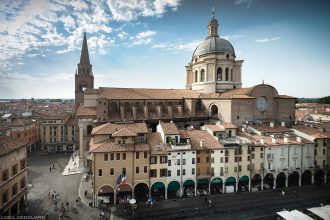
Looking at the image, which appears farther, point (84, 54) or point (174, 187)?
point (84, 54)

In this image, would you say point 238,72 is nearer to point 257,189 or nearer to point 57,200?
point 257,189

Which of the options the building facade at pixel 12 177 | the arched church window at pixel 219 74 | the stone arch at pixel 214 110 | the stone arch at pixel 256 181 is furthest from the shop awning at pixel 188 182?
the arched church window at pixel 219 74

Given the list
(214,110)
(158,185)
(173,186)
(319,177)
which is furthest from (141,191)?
(319,177)

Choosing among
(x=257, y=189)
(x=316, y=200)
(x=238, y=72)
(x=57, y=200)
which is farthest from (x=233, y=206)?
(x=238, y=72)

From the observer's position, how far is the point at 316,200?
107ft

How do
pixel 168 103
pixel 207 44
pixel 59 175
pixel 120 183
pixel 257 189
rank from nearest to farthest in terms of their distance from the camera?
pixel 120 183, pixel 257 189, pixel 59 175, pixel 168 103, pixel 207 44

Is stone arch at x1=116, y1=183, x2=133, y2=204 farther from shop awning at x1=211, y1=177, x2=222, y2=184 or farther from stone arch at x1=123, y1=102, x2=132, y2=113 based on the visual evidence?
stone arch at x1=123, y1=102, x2=132, y2=113

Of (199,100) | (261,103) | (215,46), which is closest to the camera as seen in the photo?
(261,103)

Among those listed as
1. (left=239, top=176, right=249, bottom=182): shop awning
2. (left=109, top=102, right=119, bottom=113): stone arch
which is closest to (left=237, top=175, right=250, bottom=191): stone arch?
(left=239, top=176, right=249, bottom=182): shop awning

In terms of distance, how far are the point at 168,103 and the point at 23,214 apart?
33.0 meters

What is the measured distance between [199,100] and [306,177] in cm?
2656

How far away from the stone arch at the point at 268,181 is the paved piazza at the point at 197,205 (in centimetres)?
167

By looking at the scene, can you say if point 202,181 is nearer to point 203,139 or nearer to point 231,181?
point 231,181

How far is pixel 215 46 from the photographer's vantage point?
184 feet
